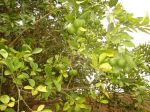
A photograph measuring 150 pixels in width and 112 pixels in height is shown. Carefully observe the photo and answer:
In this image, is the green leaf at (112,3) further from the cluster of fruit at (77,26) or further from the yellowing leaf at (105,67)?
the yellowing leaf at (105,67)

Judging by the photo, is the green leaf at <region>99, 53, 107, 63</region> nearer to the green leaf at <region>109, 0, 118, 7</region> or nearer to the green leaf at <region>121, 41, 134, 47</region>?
the green leaf at <region>121, 41, 134, 47</region>

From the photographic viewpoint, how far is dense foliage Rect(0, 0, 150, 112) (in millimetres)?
1710

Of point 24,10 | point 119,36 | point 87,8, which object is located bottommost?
point 119,36

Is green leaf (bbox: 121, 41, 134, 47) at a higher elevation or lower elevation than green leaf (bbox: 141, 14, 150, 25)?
lower

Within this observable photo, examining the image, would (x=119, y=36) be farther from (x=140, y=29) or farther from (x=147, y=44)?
(x=147, y=44)

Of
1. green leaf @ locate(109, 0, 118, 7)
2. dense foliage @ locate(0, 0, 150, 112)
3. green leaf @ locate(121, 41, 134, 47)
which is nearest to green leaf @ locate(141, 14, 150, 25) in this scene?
dense foliage @ locate(0, 0, 150, 112)

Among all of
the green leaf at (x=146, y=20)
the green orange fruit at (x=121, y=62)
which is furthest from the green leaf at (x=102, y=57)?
the green leaf at (x=146, y=20)

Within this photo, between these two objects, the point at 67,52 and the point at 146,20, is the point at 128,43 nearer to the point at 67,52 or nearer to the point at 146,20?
the point at 146,20

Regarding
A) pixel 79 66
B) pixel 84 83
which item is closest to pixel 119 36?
pixel 79 66

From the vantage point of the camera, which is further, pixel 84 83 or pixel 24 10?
pixel 84 83

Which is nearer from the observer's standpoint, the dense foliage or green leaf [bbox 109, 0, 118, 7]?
the dense foliage

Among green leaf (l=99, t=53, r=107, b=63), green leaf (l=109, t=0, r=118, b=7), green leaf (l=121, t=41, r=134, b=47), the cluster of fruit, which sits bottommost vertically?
green leaf (l=99, t=53, r=107, b=63)

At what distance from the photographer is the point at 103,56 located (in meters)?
1.72

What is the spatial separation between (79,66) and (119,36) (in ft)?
4.82
